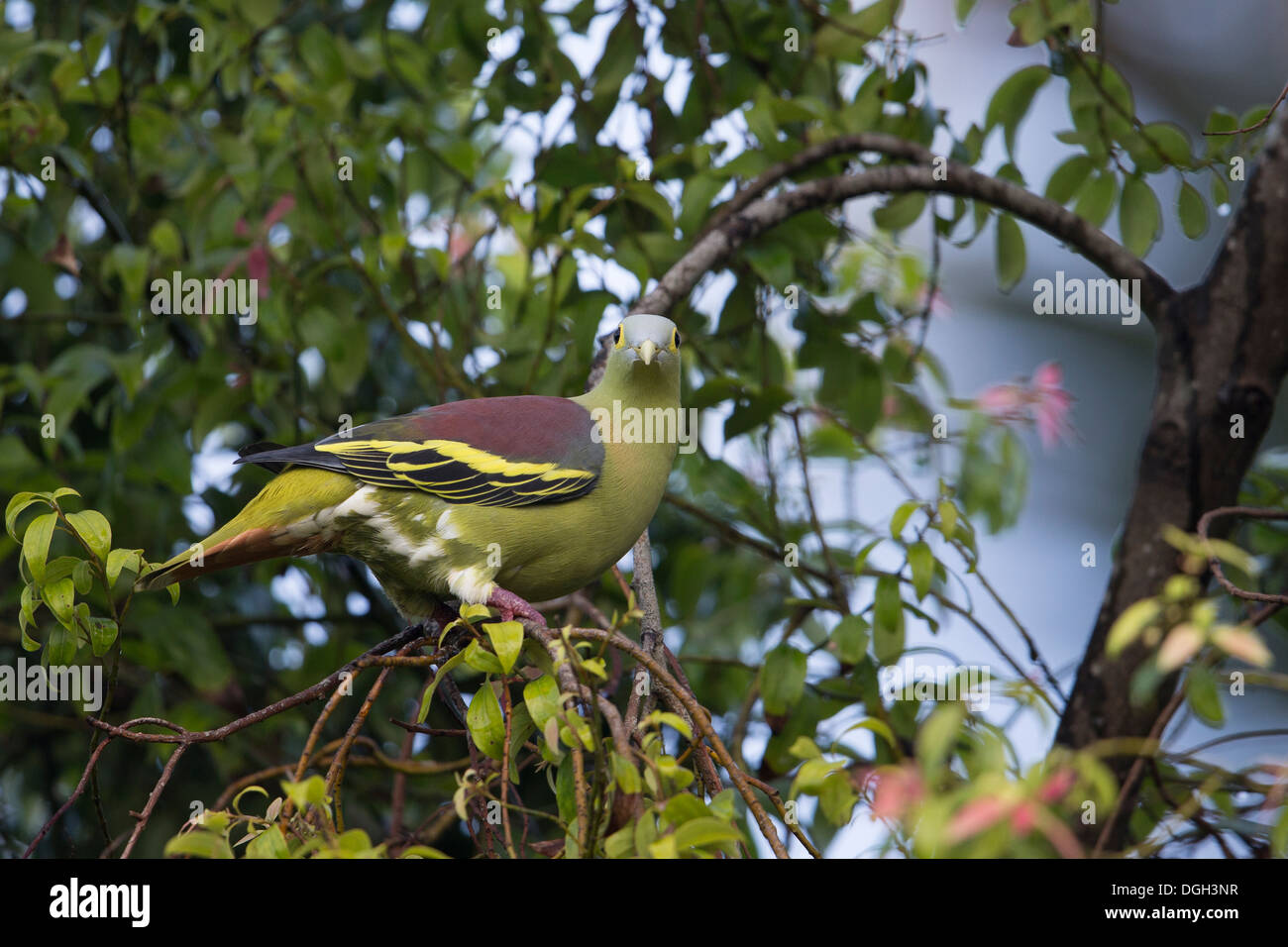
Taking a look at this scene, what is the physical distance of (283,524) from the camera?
250 centimetres

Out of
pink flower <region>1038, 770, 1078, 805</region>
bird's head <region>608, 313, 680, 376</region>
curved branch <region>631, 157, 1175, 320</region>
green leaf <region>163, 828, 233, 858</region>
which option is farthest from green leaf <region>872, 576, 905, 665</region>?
green leaf <region>163, 828, 233, 858</region>

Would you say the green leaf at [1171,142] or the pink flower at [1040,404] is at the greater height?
the green leaf at [1171,142]

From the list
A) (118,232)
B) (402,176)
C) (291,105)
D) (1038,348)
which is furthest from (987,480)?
(1038,348)

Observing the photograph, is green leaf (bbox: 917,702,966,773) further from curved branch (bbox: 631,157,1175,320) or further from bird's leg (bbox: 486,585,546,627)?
curved branch (bbox: 631,157,1175,320)

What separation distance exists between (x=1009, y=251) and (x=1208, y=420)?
846 millimetres

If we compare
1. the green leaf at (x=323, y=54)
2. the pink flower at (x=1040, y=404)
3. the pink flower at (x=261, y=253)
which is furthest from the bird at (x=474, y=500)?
the pink flower at (x=1040, y=404)

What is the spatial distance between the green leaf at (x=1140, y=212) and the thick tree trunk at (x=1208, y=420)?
30 cm

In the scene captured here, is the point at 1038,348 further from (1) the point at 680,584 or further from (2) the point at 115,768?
(2) the point at 115,768

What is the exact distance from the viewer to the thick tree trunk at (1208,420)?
2.81m

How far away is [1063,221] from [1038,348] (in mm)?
5120

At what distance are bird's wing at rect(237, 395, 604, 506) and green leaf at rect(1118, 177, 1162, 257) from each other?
1.77m

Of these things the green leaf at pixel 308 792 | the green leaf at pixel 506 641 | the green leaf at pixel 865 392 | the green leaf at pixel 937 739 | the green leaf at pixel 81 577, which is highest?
the green leaf at pixel 865 392

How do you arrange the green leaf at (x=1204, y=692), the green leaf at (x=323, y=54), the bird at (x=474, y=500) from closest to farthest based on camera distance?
the green leaf at (x=1204, y=692) < the bird at (x=474, y=500) < the green leaf at (x=323, y=54)

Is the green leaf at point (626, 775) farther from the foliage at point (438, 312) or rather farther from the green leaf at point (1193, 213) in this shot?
the green leaf at point (1193, 213)
